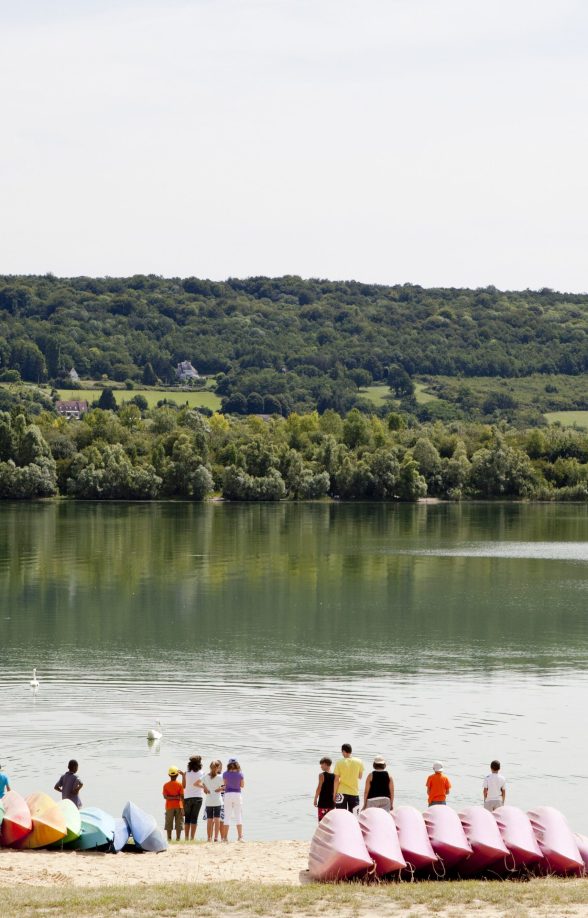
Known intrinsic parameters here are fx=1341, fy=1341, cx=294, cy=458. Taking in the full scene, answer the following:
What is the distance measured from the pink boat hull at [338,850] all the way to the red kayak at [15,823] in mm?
4862

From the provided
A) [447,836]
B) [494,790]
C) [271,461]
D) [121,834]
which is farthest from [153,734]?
[271,461]

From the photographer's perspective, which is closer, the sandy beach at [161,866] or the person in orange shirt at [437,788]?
Result: the sandy beach at [161,866]

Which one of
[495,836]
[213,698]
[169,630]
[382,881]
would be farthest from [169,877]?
[169,630]

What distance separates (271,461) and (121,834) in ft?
434

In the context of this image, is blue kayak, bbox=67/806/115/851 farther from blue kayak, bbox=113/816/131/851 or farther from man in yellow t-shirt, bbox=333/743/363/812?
man in yellow t-shirt, bbox=333/743/363/812

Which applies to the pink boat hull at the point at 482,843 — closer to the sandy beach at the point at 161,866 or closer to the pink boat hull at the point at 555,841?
the pink boat hull at the point at 555,841

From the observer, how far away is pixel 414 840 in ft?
64.8

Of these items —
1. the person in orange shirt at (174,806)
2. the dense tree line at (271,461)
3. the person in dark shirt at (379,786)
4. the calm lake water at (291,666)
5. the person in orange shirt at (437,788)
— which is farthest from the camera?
the dense tree line at (271,461)

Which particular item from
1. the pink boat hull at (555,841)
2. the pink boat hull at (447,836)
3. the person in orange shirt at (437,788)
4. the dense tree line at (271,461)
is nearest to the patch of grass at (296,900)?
the pink boat hull at (447,836)

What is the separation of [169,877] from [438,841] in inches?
159

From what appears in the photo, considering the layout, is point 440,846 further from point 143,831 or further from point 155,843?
point 143,831

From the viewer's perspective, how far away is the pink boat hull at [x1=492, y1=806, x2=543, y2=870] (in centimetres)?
1986

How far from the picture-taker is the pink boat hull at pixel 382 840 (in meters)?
19.4

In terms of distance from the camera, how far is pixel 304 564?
80.1 m
